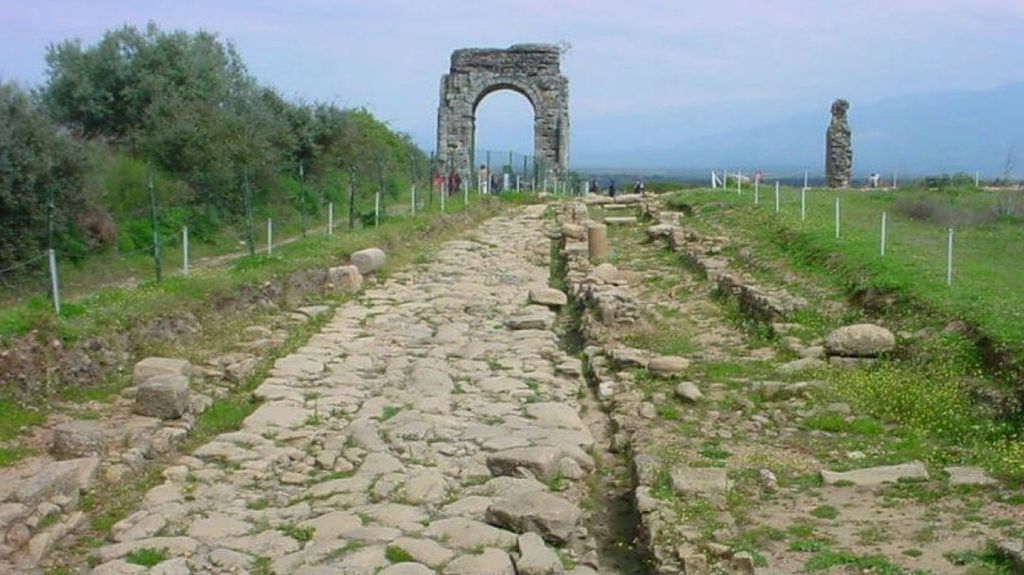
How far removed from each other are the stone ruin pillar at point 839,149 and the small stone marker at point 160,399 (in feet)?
105

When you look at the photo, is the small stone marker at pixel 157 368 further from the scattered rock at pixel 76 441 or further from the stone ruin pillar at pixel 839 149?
the stone ruin pillar at pixel 839 149

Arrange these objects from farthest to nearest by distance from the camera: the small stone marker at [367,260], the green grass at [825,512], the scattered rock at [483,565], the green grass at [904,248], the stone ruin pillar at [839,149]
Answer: the stone ruin pillar at [839,149], the small stone marker at [367,260], the green grass at [904,248], the green grass at [825,512], the scattered rock at [483,565]

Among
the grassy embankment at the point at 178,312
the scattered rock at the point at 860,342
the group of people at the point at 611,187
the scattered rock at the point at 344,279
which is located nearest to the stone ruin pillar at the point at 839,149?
the group of people at the point at 611,187

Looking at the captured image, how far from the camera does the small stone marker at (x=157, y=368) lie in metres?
10.4

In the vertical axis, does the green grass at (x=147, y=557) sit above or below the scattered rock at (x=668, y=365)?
below

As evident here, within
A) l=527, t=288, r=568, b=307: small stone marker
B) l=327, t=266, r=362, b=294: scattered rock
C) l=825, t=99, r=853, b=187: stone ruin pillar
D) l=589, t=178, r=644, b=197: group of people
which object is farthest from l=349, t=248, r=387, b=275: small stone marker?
l=825, t=99, r=853, b=187: stone ruin pillar

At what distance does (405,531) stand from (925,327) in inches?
268

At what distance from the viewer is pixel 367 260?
722 inches

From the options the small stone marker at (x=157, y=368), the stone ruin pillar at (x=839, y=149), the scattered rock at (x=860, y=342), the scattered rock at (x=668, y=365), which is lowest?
the scattered rock at (x=668, y=365)

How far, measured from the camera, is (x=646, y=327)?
13.9 m

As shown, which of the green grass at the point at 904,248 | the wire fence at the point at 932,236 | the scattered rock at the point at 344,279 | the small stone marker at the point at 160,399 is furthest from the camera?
the scattered rock at the point at 344,279

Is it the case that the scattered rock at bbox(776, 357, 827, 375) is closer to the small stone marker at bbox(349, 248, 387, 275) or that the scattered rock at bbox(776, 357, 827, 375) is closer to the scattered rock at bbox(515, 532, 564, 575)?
the scattered rock at bbox(515, 532, 564, 575)

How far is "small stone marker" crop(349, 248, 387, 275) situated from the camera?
18219mm

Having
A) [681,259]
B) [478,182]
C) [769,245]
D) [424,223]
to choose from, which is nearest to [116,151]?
[424,223]
